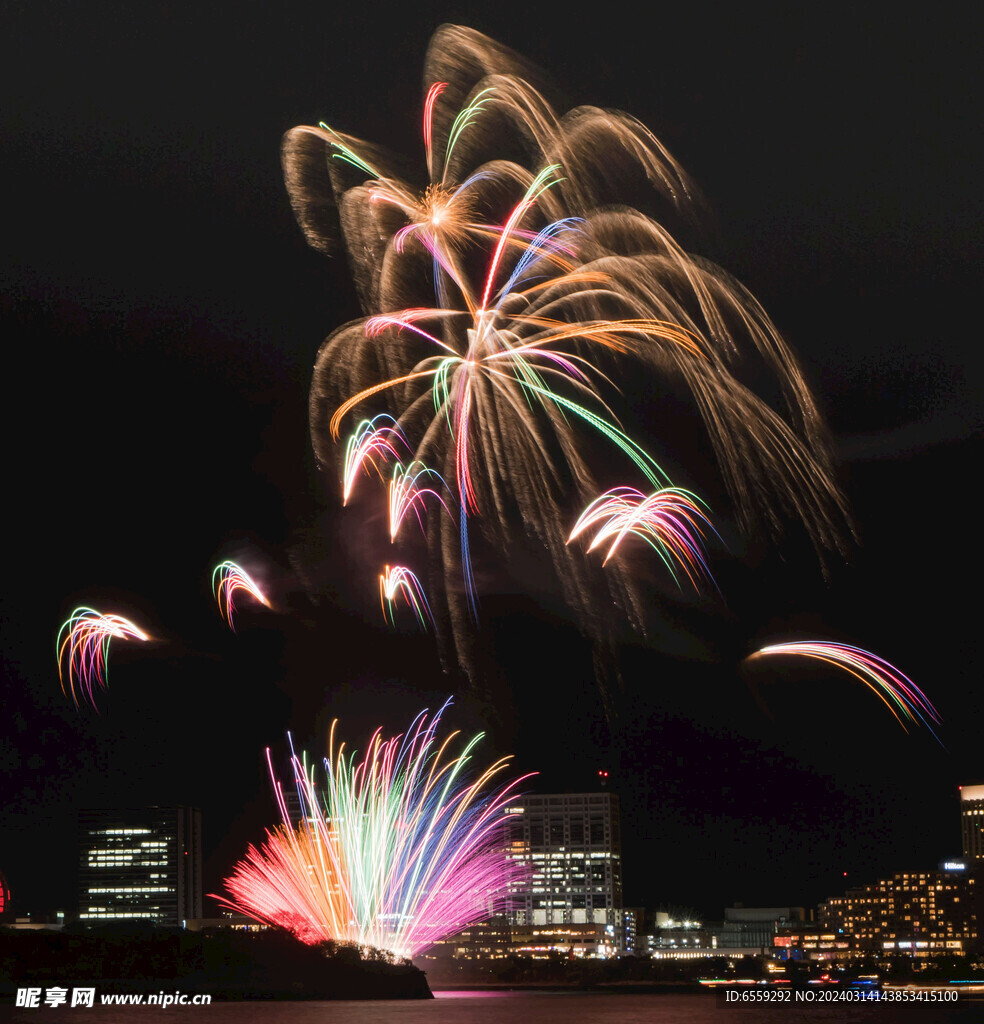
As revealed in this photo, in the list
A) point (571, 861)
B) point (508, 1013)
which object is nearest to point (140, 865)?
point (571, 861)

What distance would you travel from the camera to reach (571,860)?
175m

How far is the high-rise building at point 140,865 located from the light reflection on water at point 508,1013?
264 feet

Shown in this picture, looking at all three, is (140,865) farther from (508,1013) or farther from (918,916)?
(508,1013)

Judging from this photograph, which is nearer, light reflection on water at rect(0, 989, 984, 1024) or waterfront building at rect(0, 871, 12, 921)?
light reflection on water at rect(0, 989, 984, 1024)

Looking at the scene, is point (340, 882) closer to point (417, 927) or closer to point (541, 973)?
point (417, 927)

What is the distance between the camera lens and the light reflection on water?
59.9 meters

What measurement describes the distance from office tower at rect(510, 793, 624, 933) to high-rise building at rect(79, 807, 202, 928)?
38.6 metres

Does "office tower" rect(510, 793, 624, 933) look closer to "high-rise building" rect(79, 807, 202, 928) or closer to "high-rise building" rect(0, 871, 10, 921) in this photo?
"high-rise building" rect(79, 807, 202, 928)

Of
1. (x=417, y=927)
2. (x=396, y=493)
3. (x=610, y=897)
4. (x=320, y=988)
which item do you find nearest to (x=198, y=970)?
(x=320, y=988)

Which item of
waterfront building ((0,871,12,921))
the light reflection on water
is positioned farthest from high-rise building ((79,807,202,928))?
the light reflection on water

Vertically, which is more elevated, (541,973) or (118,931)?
(118,931)

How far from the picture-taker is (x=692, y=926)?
620ft

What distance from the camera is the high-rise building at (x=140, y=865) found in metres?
160

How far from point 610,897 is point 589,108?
148 meters
